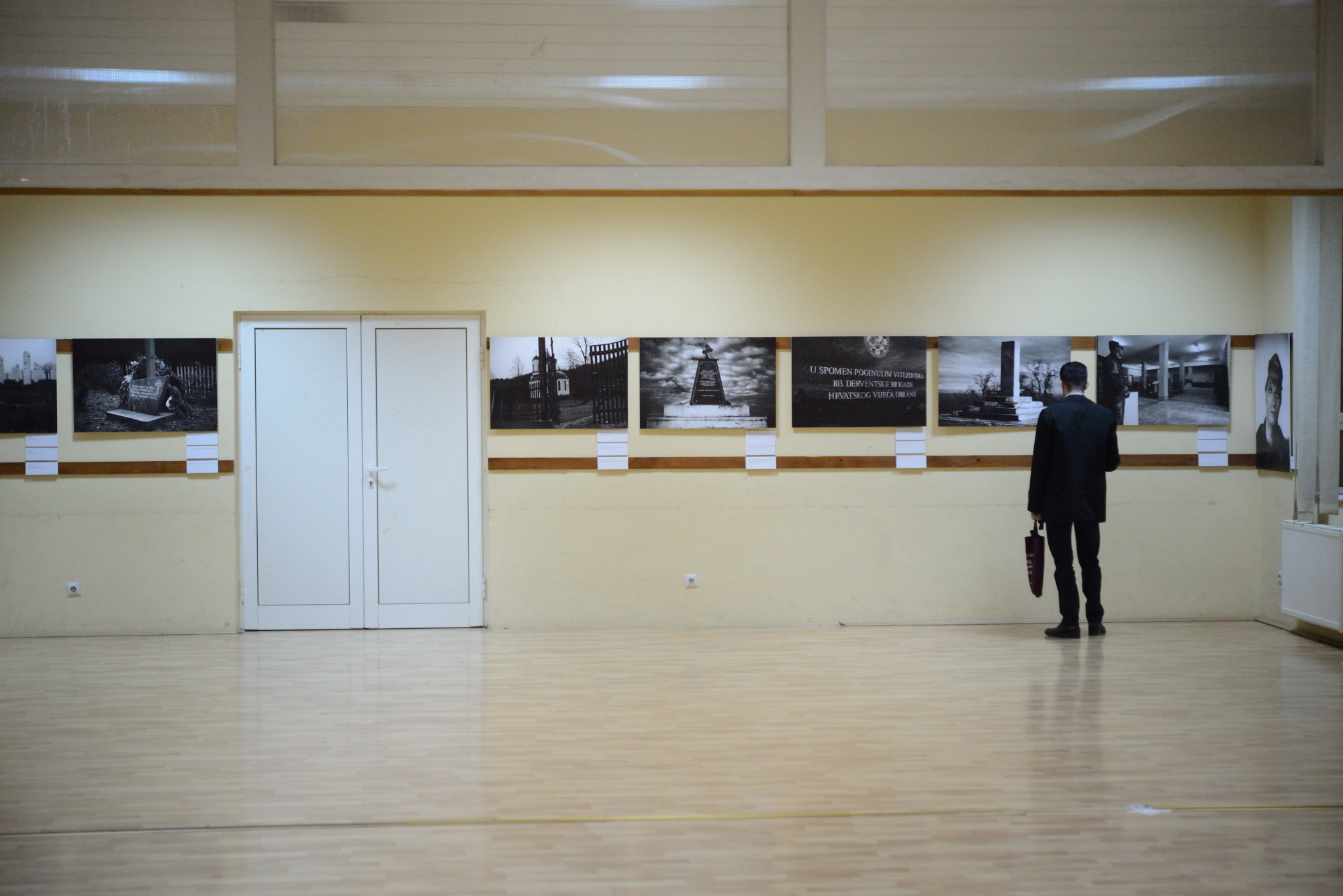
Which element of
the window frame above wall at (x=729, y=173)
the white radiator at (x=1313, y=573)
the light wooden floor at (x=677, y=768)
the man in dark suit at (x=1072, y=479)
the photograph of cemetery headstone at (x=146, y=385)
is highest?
the window frame above wall at (x=729, y=173)

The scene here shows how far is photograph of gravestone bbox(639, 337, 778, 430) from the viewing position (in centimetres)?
723

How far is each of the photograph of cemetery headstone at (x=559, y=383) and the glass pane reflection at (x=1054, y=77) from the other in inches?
140

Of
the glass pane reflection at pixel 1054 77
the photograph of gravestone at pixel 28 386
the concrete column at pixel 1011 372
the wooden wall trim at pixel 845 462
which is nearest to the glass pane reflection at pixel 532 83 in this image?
the glass pane reflection at pixel 1054 77

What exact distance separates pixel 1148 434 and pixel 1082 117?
160 inches

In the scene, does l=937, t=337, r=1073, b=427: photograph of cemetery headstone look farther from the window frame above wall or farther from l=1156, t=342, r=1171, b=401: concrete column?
the window frame above wall

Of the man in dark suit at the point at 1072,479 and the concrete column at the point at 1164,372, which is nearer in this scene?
the man in dark suit at the point at 1072,479

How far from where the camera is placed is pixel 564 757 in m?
4.45

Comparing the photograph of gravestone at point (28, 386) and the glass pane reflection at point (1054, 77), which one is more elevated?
the glass pane reflection at point (1054, 77)

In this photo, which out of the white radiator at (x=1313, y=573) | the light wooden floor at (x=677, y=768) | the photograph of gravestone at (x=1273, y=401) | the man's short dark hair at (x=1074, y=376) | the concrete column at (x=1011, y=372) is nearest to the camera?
the light wooden floor at (x=677, y=768)

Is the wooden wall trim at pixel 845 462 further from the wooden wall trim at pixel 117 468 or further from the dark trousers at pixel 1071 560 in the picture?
the wooden wall trim at pixel 117 468

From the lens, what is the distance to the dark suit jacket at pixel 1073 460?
659cm

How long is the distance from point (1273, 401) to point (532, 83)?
582 centimetres

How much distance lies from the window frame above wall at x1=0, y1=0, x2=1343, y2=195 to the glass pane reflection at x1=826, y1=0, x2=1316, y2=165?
0.05 m

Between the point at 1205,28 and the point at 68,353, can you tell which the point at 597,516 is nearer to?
the point at 68,353
